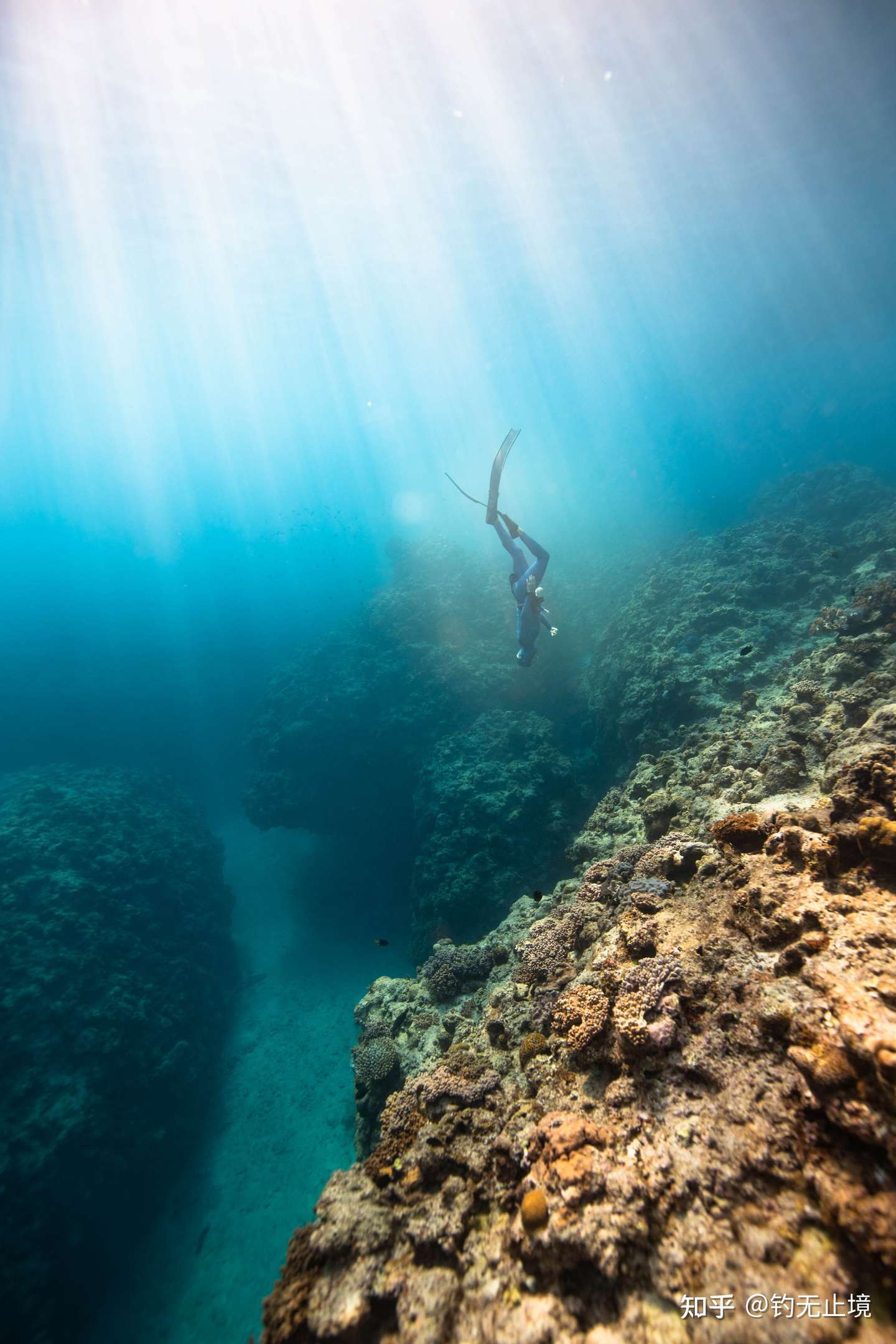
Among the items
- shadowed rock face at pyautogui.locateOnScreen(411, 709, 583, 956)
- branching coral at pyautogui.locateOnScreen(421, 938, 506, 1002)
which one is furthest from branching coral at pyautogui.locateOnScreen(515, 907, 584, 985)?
shadowed rock face at pyautogui.locateOnScreen(411, 709, 583, 956)

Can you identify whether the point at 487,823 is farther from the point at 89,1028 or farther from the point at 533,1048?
the point at 89,1028

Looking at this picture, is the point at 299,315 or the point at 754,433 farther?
the point at 754,433

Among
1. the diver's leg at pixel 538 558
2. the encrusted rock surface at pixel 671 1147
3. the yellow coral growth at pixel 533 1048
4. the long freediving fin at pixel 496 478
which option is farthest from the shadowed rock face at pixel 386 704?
the encrusted rock surface at pixel 671 1147

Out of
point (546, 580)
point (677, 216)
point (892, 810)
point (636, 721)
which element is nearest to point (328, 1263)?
point (892, 810)

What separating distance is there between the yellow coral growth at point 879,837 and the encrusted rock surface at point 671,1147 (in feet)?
0.10

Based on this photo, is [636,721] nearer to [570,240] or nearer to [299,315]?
[570,240]

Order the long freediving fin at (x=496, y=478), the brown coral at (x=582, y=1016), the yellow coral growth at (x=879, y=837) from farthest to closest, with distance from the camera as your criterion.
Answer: the long freediving fin at (x=496, y=478) → the brown coral at (x=582, y=1016) → the yellow coral growth at (x=879, y=837)

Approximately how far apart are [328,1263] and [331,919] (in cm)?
1861

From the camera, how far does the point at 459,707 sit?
63.5 feet

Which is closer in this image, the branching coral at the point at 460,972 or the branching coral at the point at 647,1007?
the branching coral at the point at 647,1007

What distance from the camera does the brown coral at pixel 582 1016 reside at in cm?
381

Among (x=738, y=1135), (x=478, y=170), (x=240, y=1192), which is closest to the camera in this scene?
(x=738, y=1135)

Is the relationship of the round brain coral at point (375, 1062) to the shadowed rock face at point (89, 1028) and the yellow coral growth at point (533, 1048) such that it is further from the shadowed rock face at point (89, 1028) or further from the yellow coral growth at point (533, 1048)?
the shadowed rock face at point (89, 1028)

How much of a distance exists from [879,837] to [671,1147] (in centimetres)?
284
